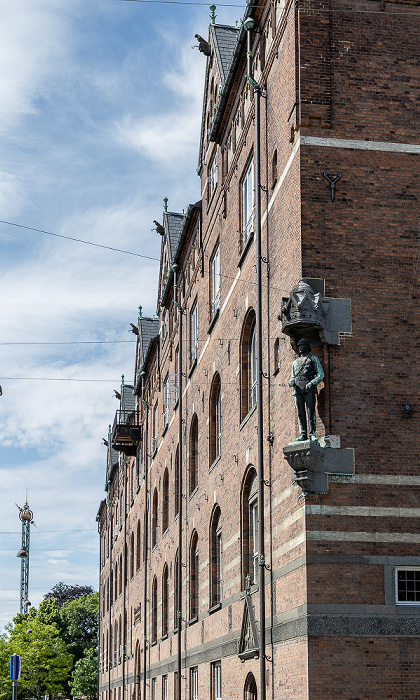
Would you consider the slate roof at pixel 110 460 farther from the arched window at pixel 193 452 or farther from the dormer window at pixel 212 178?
the dormer window at pixel 212 178

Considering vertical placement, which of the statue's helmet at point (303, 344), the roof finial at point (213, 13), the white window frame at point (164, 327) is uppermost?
the roof finial at point (213, 13)

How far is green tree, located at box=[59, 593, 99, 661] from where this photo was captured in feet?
333

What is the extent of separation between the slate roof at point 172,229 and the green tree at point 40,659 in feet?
137

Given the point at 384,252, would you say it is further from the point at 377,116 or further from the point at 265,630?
the point at 265,630

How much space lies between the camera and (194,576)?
29.6 m

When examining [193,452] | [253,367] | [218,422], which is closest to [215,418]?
[218,422]

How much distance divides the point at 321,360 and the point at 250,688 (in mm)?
7581

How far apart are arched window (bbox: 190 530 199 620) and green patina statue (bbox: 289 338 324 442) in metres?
13.6

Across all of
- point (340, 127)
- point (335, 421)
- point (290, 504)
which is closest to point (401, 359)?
point (335, 421)

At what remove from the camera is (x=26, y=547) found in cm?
11412

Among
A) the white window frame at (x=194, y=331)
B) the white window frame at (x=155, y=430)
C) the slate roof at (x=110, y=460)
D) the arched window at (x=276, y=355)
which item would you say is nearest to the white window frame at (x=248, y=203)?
the arched window at (x=276, y=355)

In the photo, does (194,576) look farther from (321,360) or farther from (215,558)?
(321,360)

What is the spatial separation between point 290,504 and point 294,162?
6.14 metres

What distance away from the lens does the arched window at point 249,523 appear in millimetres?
21609
